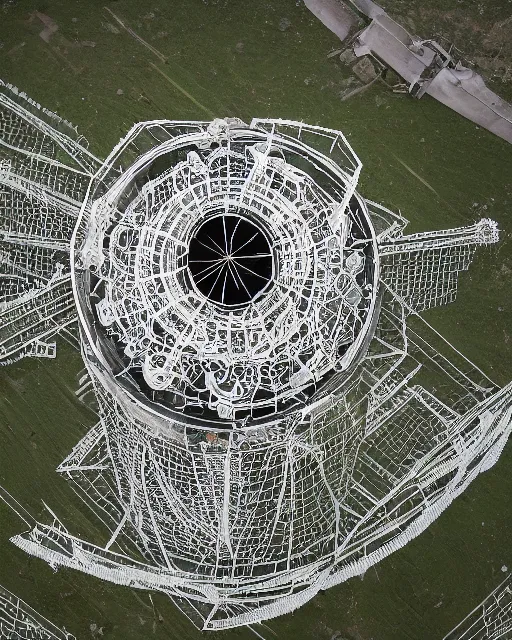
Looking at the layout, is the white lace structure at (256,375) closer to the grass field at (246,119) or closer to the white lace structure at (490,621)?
the grass field at (246,119)

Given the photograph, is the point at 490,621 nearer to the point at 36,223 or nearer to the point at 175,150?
the point at 175,150

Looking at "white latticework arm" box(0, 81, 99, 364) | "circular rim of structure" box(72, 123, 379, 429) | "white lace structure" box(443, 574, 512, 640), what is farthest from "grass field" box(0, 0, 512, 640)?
"circular rim of structure" box(72, 123, 379, 429)

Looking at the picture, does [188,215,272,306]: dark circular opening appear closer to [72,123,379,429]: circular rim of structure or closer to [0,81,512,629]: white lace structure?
[0,81,512,629]: white lace structure

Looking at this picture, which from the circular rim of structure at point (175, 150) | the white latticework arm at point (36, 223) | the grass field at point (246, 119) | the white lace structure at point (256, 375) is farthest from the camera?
the grass field at point (246, 119)

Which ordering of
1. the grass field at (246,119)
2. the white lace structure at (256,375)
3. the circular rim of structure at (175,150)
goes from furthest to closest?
the grass field at (246,119) → the circular rim of structure at (175,150) → the white lace structure at (256,375)

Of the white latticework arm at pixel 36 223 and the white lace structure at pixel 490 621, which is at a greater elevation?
the white latticework arm at pixel 36 223

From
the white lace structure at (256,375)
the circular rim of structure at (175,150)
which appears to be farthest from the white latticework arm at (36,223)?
the circular rim of structure at (175,150)

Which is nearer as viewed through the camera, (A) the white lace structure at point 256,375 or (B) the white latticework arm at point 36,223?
(A) the white lace structure at point 256,375
